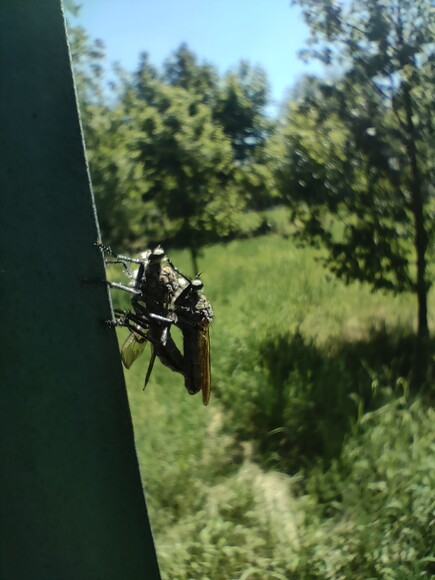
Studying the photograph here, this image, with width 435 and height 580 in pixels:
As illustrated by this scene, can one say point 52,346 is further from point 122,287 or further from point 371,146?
point 371,146

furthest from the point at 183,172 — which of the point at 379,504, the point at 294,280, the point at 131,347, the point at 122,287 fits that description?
the point at 122,287

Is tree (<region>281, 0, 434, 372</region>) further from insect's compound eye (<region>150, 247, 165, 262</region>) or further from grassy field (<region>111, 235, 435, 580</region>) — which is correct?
insect's compound eye (<region>150, 247, 165, 262</region>)

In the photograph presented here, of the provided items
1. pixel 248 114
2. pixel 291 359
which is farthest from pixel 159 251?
pixel 248 114

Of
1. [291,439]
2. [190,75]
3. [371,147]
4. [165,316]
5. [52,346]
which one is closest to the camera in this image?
[52,346]

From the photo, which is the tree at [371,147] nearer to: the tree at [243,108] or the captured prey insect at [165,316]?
the tree at [243,108]

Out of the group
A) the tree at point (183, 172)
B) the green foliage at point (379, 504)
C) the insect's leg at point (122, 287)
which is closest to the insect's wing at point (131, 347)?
the insect's leg at point (122, 287)

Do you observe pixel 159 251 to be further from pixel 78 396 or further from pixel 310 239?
pixel 310 239
